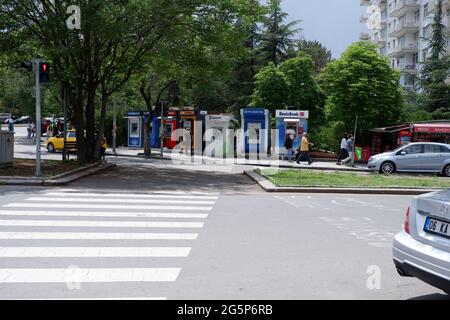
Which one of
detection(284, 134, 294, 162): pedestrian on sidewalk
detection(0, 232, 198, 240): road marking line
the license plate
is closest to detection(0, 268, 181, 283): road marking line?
detection(0, 232, 198, 240): road marking line

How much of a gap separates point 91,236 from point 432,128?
2500 cm

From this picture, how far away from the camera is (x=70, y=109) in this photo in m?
25.2

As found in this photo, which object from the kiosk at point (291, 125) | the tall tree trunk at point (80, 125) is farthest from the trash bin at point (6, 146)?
the kiosk at point (291, 125)

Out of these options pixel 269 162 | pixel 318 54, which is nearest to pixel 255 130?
pixel 269 162

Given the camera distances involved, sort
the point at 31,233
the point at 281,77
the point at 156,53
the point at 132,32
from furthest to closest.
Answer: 1. the point at 281,77
2. the point at 156,53
3. the point at 132,32
4. the point at 31,233

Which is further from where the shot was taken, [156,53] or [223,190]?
[156,53]

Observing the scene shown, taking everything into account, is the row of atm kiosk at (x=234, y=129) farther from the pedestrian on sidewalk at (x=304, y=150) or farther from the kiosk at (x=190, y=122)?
the pedestrian on sidewalk at (x=304, y=150)

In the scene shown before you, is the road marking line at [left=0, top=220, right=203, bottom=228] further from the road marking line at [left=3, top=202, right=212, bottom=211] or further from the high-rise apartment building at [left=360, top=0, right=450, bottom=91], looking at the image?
the high-rise apartment building at [left=360, top=0, right=450, bottom=91]

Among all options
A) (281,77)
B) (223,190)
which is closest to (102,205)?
(223,190)

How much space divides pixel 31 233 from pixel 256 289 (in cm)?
430

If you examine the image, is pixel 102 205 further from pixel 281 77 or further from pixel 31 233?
pixel 281 77

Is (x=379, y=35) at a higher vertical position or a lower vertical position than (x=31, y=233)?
higher
